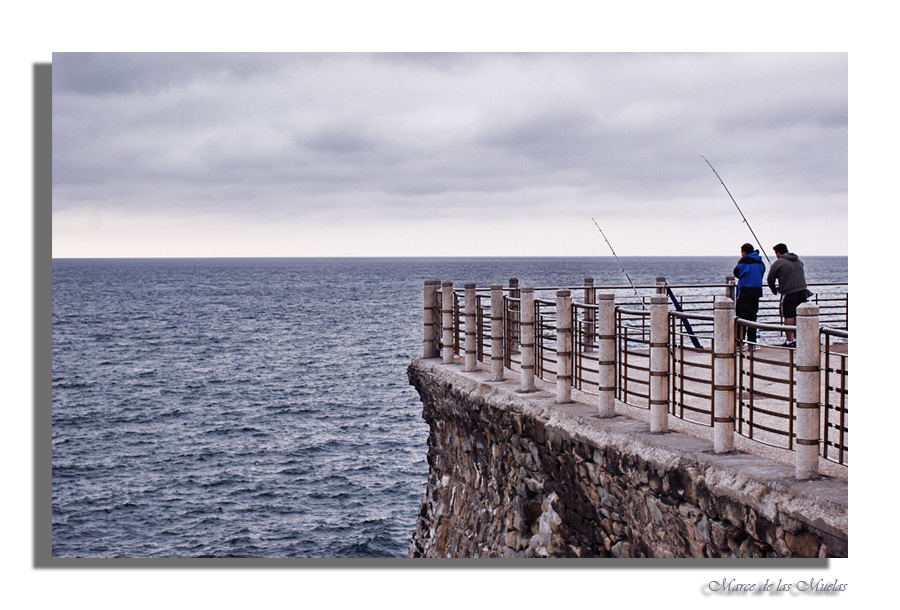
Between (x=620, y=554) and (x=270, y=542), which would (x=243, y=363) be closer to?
(x=270, y=542)

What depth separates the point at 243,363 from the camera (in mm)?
44406

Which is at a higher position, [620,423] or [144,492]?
[620,423]

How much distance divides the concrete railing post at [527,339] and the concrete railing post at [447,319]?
2250mm

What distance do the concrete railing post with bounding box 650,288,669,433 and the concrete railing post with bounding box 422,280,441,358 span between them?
5.32 meters

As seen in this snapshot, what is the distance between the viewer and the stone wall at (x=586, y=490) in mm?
5422

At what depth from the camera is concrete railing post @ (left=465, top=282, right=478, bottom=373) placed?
33.9 feet

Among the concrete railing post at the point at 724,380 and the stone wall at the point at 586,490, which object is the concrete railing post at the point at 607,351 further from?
the concrete railing post at the point at 724,380

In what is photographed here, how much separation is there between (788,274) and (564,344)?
437 cm

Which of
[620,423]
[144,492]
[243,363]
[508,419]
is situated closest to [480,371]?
[508,419]

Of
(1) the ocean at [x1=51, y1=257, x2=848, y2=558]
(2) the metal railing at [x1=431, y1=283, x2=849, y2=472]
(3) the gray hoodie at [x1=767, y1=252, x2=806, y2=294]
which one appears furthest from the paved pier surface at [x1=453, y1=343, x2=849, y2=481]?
(1) the ocean at [x1=51, y1=257, x2=848, y2=558]

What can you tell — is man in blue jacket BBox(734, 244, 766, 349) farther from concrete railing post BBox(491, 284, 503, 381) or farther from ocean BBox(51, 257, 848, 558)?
ocean BBox(51, 257, 848, 558)
